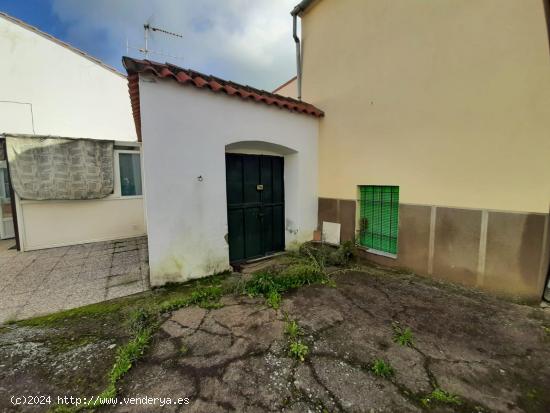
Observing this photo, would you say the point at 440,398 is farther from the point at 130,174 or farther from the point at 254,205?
the point at 130,174

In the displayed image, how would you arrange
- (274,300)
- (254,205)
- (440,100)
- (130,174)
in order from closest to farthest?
(274,300) < (440,100) < (254,205) < (130,174)

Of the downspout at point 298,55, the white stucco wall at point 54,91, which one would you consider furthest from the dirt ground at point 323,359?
the white stucco wall at point 54,91

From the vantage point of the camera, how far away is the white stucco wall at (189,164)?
3.24m

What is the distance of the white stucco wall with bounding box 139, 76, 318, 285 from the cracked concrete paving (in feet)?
3.31

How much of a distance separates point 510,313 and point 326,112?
4429mm

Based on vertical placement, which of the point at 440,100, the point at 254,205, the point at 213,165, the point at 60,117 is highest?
the point at 60,117

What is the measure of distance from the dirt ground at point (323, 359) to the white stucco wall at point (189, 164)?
3.38 feet

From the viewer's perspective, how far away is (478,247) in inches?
124

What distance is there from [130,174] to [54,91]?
3927 millimetres

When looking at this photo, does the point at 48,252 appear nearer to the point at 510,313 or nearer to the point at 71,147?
the point at 71,147

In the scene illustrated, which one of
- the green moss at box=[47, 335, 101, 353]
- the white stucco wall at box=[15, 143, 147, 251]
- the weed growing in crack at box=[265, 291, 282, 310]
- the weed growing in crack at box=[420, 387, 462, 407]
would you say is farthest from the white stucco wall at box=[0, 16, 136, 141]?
the weed growing in crack at box=[420, 387, 462, 407]

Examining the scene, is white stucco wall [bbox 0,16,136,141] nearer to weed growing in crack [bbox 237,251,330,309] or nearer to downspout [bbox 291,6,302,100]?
downspout [bbox 291,6,302,100]

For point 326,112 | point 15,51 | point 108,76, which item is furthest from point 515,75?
point 15,51

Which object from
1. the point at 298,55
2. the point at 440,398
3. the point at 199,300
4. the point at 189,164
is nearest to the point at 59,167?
the point at 189,164
